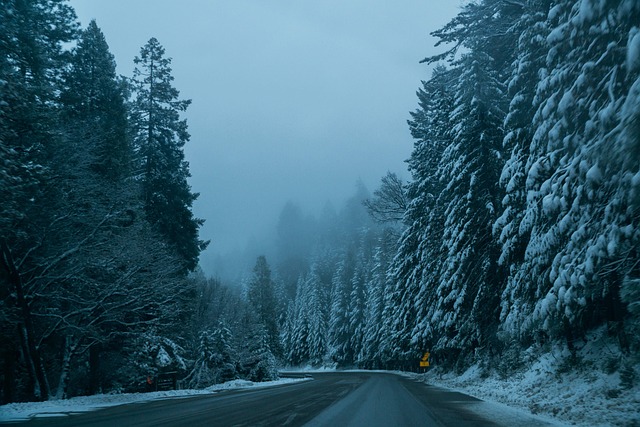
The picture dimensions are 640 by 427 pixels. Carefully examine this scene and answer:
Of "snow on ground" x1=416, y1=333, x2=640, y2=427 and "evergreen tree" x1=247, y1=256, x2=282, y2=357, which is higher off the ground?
"evergreen tree" x1=247, y1=256, x2=282, y2=357

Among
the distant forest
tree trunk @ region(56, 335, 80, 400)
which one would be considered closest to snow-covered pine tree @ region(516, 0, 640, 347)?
the distant forest

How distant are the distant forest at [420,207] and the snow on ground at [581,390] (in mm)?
393

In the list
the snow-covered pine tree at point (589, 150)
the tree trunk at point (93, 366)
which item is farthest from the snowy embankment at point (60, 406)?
the snow-covered pine tree at point (589, 150)

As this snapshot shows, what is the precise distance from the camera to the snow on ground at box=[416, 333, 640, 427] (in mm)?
8500

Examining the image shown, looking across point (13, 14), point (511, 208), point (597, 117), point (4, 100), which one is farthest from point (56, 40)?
point (597, 117)

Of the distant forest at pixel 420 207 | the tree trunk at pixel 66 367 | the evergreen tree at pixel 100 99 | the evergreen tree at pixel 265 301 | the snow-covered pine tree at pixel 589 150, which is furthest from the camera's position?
the evergreen tree at pixel 265 301

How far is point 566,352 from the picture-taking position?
13594 millimetres

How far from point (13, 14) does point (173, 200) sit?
49.0ft

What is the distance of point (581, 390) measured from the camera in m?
10.8

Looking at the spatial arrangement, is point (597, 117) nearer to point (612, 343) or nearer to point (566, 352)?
point (612, 343)

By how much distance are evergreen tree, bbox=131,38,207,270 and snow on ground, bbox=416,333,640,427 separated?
1952 centimetres

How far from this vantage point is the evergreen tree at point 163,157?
93.1 feet

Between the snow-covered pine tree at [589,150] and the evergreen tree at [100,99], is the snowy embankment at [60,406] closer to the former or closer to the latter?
the evergreen tree at [100,99]

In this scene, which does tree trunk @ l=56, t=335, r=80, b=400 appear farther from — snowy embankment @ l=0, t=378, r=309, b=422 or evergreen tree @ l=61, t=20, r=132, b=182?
evergreen tree @ l=61, t=20, r=132, b=182
